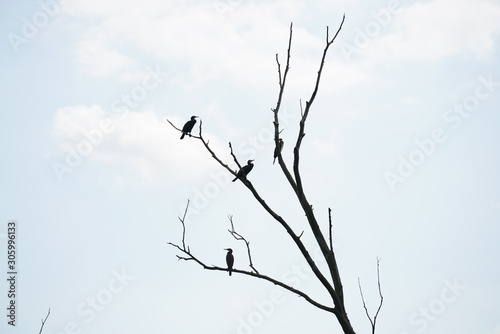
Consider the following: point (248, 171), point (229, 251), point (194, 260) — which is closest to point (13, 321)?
point (229, 251)

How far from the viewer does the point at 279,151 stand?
12.2ft

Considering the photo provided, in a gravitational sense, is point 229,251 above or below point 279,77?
above

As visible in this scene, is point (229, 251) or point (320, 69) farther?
point (229, 251)

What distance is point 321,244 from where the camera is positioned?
3426mm

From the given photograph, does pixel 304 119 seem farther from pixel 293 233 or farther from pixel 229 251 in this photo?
pixel 229 251

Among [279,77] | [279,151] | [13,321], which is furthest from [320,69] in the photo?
[13,321]

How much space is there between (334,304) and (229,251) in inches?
334

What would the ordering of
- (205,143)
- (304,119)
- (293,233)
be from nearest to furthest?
(293,233) → (304,119) → (205,143)

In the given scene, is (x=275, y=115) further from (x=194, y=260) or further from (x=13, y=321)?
(x=13, y=321)

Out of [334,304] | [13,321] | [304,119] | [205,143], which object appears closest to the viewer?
[334,304]

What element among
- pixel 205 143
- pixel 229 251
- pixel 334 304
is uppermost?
pixel 229 251

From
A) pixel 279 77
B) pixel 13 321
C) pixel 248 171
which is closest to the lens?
pixel 279 77

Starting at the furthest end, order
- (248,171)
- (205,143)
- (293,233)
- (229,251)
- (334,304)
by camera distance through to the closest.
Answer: (248,171), (229,251), (205,143), (293,233), (334,304)

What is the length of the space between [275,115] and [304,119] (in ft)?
0.90
